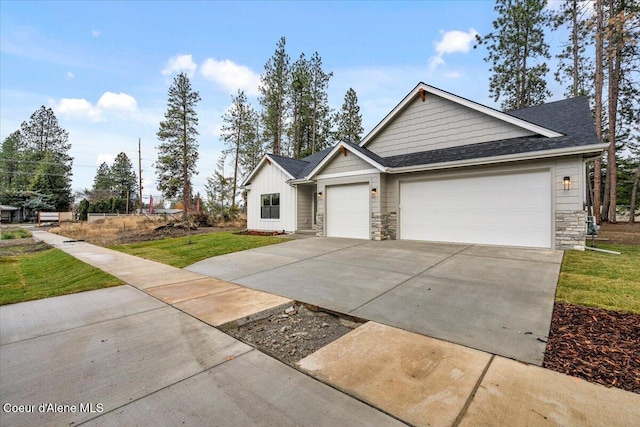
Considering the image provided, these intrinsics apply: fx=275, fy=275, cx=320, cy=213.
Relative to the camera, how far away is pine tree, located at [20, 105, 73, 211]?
128ft

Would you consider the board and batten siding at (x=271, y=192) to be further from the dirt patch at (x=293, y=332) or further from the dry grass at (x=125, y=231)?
the dirt patch at (x=293, y=332)

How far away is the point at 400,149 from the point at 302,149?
17.4 metres

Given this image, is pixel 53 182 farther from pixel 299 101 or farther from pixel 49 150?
pixel 299 101

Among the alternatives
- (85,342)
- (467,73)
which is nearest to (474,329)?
(85,342)

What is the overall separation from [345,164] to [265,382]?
9.89 m

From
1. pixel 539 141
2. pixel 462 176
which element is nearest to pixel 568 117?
pixel 539 141

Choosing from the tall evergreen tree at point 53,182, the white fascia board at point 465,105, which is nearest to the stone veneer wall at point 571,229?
the white fascia board at point 465,105

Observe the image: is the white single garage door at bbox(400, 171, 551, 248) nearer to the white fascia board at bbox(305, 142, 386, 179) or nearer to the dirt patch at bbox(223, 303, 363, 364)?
the white fascia board at bbox(305, 142, 386, 179)

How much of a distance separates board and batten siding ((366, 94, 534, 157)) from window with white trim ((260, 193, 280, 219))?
5893 millimetres

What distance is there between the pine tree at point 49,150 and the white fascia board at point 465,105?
46.8 meters

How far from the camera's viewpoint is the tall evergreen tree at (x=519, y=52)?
17484 millimetres

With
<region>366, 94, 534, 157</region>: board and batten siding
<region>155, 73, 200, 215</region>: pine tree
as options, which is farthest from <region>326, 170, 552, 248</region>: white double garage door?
<region>155, 73, 200, 215</region>: pine tree

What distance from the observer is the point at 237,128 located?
27406mm

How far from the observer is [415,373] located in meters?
2.42
